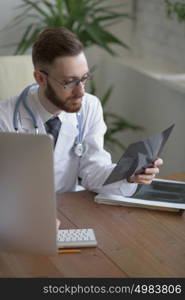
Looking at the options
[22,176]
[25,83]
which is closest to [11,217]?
[22,176]

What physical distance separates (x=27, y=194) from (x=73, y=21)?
1.92 metres

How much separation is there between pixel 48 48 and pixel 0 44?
1482mm

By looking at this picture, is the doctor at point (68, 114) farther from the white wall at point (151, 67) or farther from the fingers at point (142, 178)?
the white wall at point (151, 67)

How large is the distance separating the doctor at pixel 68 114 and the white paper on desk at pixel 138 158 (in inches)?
1.9

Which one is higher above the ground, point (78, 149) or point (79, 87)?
point (79, 87)

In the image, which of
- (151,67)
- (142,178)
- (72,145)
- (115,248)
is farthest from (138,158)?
(151,67)

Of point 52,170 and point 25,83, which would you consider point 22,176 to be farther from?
point 25,83

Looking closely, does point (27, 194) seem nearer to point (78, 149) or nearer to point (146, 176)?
point (146, 176)

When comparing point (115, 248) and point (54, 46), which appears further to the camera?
point (54, 46)

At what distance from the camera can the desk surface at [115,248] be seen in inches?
59.4

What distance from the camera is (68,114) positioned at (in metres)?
2.14

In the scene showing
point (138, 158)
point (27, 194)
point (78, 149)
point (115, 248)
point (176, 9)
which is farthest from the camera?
point (176, 9)

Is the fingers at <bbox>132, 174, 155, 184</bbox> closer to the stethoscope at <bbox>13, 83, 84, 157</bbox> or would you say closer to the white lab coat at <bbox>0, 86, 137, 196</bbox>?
the white lab coat at <bbox>0, 86, 137, 196</bbox>

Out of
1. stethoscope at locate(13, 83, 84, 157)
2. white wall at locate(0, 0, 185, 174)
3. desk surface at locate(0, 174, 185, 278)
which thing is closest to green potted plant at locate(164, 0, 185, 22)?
white wall at locate(0, 0, 185, 174)
